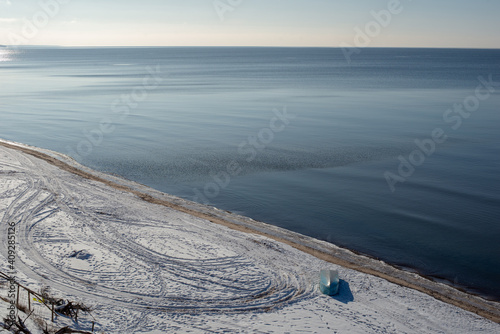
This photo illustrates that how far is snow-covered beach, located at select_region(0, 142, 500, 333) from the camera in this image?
14.6 m

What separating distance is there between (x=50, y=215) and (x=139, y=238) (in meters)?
5.64

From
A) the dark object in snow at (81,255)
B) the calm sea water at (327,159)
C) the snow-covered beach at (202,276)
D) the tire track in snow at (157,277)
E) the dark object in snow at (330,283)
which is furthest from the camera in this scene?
the calm sea water at (327,159)

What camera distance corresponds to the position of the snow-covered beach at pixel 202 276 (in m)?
14.6

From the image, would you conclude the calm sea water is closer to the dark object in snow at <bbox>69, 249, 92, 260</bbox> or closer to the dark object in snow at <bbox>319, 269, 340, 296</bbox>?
the dark object in snow at <bbox>319, 269, 340, 296</bbox>

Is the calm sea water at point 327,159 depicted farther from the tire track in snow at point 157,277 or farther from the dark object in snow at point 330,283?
the tire track in snow at point 157,277

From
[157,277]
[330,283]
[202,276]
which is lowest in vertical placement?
[157,277]

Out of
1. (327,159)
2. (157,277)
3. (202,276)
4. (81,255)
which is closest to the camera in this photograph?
(157,277)

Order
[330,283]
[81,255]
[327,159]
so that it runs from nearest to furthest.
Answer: [330,283], [81,255], [327,159]

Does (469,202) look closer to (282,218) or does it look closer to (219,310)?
(282,218)

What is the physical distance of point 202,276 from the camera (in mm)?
17234

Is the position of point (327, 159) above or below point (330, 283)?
above

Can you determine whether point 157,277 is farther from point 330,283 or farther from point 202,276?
point 330,283

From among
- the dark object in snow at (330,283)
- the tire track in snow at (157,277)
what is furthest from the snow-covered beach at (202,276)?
the dark object in snow at (330,283)

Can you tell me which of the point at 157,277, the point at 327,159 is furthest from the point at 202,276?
the point at 327,159
